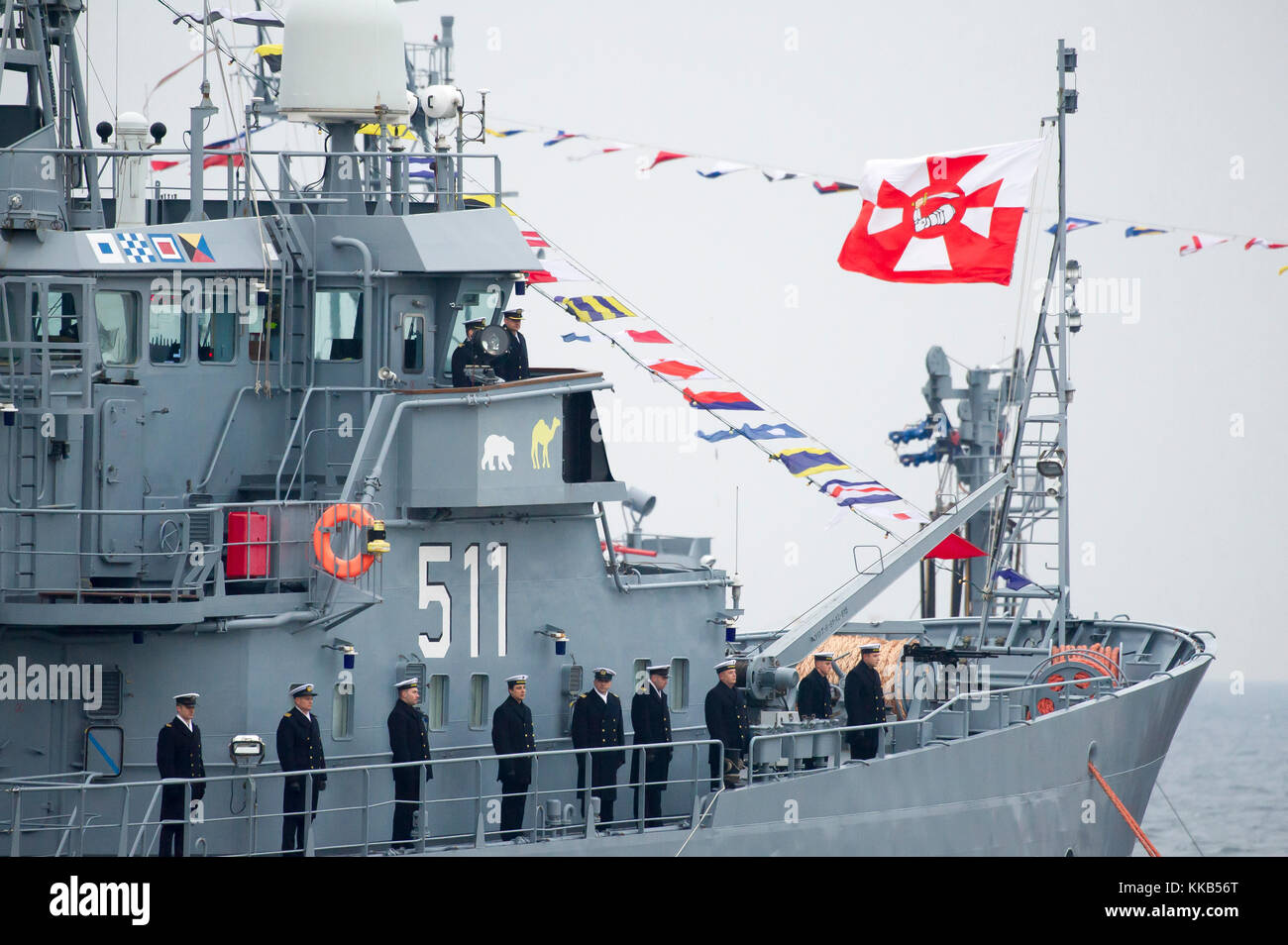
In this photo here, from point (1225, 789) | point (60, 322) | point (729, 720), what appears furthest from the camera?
point (1225, 789)

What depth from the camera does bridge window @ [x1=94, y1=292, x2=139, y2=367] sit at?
15594mm

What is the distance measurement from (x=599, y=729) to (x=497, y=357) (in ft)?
10.9

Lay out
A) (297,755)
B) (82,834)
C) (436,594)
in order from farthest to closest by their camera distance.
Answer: (436,594)
(297,755)
(82,834)

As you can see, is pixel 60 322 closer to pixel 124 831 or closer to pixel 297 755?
pixel 297 755

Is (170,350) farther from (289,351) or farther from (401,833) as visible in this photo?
(401,833)

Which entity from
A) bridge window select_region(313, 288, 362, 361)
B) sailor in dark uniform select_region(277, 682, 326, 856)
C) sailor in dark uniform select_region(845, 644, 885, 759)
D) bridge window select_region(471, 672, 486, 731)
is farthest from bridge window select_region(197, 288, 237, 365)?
sailor in dark uniform select_region(845, 644, 885, 759)

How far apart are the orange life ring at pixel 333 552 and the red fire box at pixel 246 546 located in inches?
16.7

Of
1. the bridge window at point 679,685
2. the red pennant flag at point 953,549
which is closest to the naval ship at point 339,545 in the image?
the bridge window at point 679,685

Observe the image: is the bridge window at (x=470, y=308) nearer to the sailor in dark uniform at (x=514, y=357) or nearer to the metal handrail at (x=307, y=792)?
the sailor in dark uniform at (x=514, y=357)

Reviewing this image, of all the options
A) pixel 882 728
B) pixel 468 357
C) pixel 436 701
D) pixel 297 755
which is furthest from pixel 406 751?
pixel 882 728

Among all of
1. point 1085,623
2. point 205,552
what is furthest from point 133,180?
point 1085,623

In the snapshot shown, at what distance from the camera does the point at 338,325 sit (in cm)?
1669
